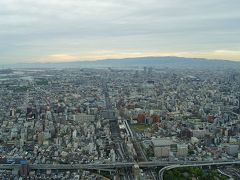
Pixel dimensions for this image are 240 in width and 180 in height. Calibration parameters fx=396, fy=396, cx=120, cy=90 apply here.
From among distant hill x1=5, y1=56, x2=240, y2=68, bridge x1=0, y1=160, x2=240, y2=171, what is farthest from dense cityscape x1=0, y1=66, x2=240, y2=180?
distant hill x1=5, y1=56, x2=240, y2=68

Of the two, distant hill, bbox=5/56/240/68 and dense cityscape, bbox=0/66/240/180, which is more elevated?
dense cityscape, bbox=0/66/240/180

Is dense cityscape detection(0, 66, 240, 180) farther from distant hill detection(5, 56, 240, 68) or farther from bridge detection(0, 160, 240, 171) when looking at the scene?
distant hill detection(5, 56, 240, 68)

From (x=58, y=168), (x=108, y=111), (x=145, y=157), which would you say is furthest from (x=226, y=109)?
(x=58, y=168)

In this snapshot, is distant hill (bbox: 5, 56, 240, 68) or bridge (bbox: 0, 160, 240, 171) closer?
bridge (bbox: 0, 160, 240, 171)

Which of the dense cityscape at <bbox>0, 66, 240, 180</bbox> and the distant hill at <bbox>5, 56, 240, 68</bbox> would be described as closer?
the dense cityscape at <bbox>0, 66, 240, 180</bbox>

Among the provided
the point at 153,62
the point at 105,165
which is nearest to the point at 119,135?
the point at 105,165

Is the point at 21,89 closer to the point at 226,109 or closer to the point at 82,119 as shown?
the point at 82,119

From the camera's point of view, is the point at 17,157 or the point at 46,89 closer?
the point at 17,157

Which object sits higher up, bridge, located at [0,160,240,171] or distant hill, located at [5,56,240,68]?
bridge, located at [0,160,240,171]

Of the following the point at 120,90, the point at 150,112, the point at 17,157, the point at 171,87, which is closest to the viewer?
the point at 17,157

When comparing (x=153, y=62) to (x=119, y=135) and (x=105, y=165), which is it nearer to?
(x=119, y=135)
